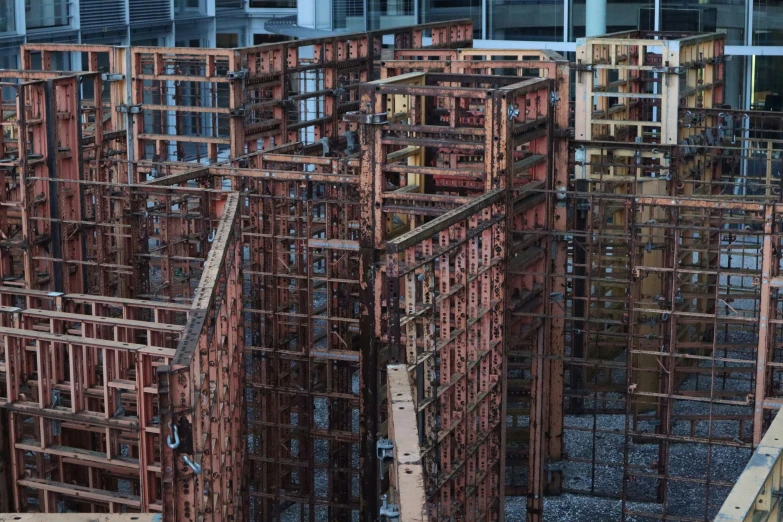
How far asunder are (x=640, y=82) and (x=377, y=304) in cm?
1067

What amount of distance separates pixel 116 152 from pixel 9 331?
872 cm

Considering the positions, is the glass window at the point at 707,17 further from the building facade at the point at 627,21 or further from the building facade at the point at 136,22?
the building facade at the point at 136,22

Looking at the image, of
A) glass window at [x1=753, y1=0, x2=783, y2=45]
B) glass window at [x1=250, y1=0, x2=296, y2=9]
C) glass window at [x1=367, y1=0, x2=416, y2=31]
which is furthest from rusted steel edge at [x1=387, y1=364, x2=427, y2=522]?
glass window at [x1=250, y1=0, x2=296, y2=9]

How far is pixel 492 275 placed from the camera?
1402 cm

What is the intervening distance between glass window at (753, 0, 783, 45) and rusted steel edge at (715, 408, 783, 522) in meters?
23.5

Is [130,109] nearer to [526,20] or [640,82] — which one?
[640,82]

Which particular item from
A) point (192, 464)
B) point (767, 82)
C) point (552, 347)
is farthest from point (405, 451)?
point (767, 82)

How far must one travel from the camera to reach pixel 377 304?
42.8ft

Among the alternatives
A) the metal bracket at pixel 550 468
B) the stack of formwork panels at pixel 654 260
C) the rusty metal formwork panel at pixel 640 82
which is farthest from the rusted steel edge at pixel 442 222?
the rusty metal formwork panel at pixel 640 82

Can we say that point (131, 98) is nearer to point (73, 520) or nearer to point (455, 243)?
point (455, 243)

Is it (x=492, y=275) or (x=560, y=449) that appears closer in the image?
(x=492, y=275)

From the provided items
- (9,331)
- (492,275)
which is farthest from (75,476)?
(492,275)

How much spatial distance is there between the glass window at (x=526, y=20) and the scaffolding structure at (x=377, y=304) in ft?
32.1

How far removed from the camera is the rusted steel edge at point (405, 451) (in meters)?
8.27
